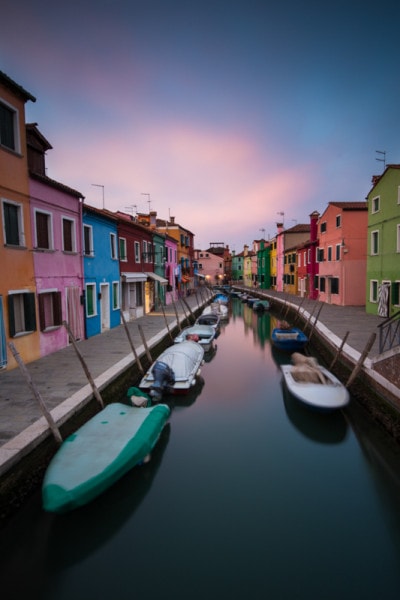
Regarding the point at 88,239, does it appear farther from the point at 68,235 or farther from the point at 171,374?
the point at 171,374

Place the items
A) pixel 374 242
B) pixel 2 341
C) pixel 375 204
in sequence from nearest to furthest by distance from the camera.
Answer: pixel 2 341 < pixel 375 204 < pixel 374 242

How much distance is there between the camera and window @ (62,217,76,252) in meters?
14.0

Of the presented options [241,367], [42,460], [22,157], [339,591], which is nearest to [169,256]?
[241,367]

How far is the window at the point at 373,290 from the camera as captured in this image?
20.7 metres

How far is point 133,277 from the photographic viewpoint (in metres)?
21.9

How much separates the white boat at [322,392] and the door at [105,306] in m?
11.1

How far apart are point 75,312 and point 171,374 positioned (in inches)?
234

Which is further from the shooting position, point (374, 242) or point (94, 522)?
point (374, 242)

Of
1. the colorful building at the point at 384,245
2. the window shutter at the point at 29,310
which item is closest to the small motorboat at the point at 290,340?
the colorful building at the point at 384,245

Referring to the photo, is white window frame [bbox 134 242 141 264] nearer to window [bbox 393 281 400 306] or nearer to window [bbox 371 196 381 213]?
window [bbox 371 196 381 213]

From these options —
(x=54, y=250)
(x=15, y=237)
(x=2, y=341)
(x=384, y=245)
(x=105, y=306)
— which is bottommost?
(x=2, y=341)

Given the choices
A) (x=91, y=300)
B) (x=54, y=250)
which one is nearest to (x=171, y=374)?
(x=54, y=250)

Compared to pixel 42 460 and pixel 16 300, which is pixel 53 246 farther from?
pixel 42 460

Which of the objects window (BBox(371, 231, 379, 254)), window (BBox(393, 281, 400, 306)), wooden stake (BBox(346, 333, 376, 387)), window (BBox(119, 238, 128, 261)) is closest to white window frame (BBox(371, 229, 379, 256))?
window (BBox(371, 231, 379, 254))
